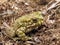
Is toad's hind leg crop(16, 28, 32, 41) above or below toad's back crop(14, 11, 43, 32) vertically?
below

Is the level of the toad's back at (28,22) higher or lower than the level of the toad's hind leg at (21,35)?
higher

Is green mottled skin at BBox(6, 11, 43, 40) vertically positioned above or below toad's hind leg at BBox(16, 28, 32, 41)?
above

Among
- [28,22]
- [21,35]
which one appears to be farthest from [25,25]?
[21,35]

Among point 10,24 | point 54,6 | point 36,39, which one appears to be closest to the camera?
point 36,39

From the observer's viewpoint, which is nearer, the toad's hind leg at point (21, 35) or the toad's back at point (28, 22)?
the toad's hind leg at point (21, 35)

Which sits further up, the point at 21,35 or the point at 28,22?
the point at 28,22

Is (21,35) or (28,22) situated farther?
(28,22)

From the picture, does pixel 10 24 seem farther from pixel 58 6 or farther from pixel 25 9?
pixel 58 6

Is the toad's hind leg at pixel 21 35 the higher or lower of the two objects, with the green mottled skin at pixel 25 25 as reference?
lower

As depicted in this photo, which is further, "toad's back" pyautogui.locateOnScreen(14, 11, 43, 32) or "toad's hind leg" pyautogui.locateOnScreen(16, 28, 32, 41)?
"toad's back" pyautogui.locateOnScreen(14, 11, 43, 32)

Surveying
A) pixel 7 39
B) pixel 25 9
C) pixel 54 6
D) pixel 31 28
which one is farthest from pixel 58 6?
pixel 7 39

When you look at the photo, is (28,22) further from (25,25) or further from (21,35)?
(21,35)
